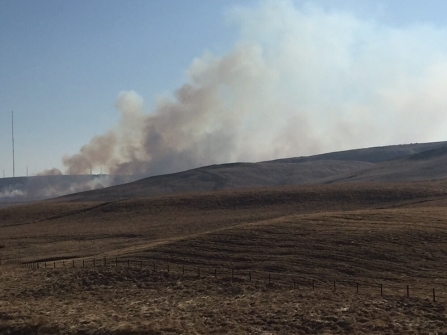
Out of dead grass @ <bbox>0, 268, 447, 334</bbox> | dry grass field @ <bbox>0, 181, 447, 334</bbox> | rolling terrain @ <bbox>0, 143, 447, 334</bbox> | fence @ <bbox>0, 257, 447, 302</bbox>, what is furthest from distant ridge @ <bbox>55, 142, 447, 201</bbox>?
dead grass @ <bbox>0, 268, 447, 334</bbox>

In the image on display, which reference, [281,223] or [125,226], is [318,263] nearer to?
[281,223]

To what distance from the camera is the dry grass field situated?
901 inches

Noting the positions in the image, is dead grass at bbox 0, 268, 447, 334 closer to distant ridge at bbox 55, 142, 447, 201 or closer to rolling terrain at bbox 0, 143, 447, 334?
rolling terrain at bbox 0, 143, 447, 334

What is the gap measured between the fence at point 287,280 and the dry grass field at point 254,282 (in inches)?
2.7

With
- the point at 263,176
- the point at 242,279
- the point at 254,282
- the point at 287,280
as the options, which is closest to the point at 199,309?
the point at 254,282

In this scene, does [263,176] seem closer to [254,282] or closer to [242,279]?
[242,279]

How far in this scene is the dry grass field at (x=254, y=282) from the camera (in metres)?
22.9

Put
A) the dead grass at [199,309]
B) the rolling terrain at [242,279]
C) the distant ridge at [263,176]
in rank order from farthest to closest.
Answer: the distant ridge at [263,176], the rolling terrain at [242,279], the dead grass at [199,309]

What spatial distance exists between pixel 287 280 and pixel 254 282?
5.67ft

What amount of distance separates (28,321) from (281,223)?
2679 centimetres

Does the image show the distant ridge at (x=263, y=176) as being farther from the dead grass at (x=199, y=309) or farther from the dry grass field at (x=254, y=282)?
the dead grass at (x=199, y=309)

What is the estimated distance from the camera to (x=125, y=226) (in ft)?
232

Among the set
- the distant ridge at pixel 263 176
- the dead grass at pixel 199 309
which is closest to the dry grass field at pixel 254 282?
the dead grass at pixel 199 309

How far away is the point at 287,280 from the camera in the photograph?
2988cm
